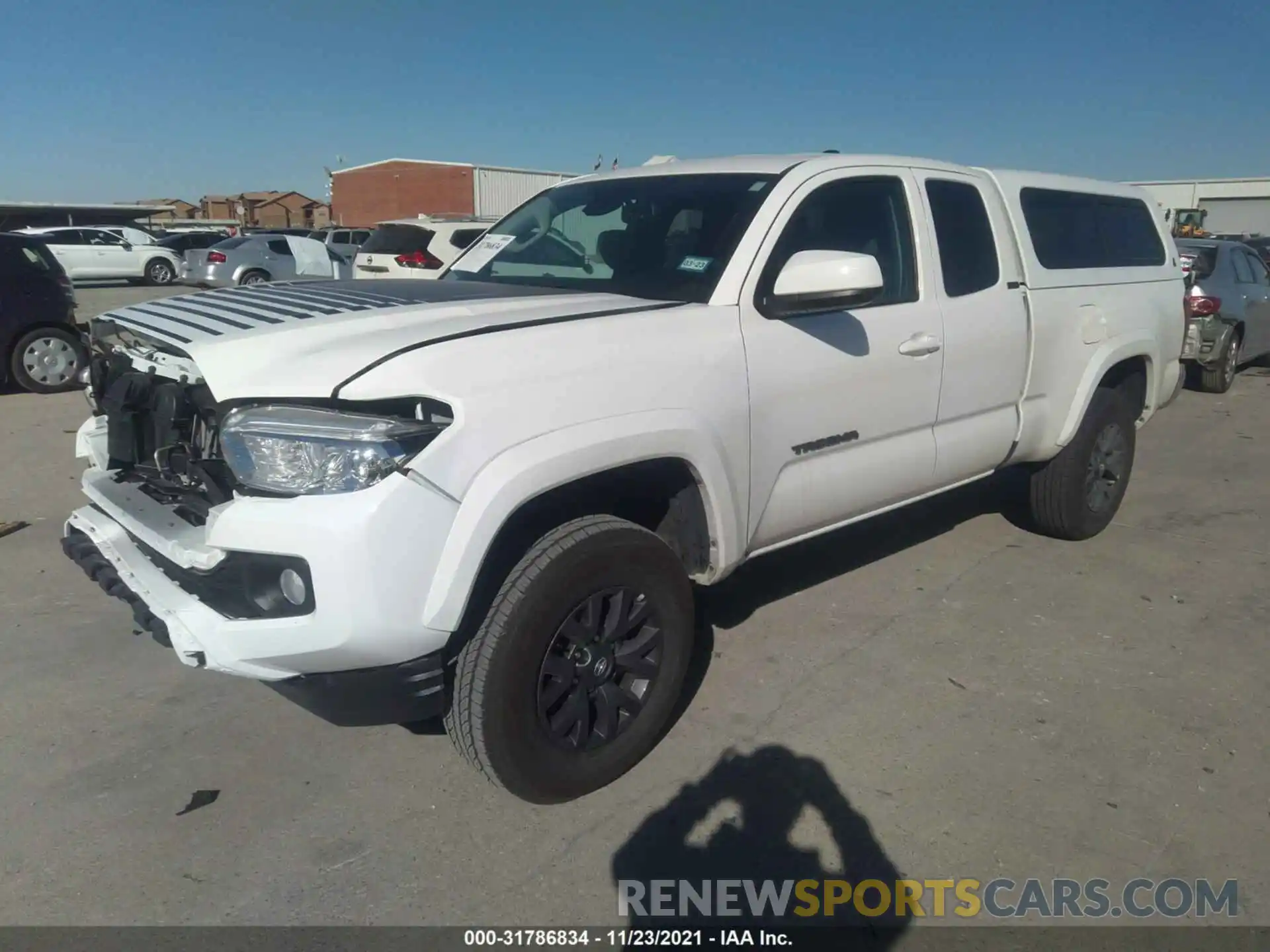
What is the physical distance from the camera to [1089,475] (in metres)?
5.07

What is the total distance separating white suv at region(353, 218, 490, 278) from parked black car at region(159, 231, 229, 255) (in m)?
14.5

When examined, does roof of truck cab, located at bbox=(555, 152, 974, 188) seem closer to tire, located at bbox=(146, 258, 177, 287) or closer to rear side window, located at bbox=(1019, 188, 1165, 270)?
rear side window, located at bbox=(1019, 188, 1165, 270)

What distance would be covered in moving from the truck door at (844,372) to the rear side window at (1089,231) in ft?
3.47

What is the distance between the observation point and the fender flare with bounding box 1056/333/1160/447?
4.70 m

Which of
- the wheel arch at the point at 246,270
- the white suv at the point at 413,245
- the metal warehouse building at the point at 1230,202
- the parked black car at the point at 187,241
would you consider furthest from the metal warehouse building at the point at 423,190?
the metal warehouse building at the point at 1230,202

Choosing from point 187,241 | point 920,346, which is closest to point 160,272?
point 187,241

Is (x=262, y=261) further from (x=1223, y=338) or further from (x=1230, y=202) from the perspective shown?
(x=1230, y=202)

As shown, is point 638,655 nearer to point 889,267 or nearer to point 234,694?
point 234,694

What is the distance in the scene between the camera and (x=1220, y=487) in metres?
6.60

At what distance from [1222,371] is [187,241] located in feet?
87.5

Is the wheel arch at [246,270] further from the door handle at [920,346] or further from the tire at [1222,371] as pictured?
the door handle at [920,346]

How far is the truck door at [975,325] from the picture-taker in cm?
397

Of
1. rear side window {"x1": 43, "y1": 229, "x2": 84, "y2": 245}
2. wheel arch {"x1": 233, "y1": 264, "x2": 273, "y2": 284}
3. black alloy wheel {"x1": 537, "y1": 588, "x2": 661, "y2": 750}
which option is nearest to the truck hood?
black alloy wheel {"x1": 537, "y1": 588, "x2": 661, "y2": 750}

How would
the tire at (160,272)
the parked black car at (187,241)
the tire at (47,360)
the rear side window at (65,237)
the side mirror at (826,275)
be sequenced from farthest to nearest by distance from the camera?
the parked black car at (187,241) → the tire at (160,272) → the rear side window at (65,237) → the tire at (47,360) → the side mirror at (826,275)
